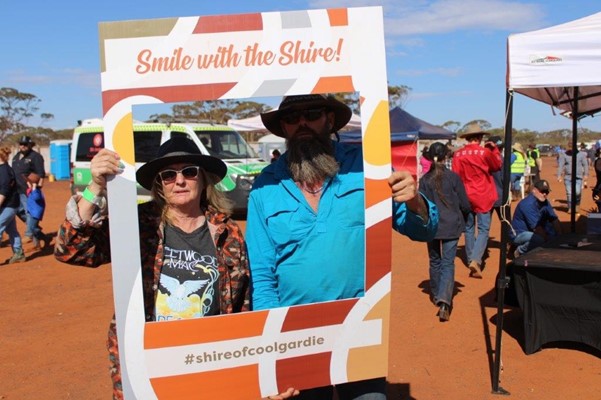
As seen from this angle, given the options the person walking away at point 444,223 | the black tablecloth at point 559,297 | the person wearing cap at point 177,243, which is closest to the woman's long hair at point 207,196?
the person wearing cap at point 177,243

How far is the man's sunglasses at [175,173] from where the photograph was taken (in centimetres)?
232

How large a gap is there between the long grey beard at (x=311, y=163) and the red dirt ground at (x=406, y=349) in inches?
106

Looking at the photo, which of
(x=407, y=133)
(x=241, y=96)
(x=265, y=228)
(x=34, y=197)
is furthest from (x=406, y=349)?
(x=407, y=133)

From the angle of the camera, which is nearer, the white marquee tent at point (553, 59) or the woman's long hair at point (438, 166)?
the white marquee tent at point (553, 59)

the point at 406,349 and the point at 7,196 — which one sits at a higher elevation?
the point at 7,196

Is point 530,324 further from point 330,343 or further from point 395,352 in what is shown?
point 330,343

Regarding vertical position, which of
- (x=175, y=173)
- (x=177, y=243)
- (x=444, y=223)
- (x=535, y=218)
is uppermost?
(x=175, y=173)

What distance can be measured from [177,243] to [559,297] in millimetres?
3929

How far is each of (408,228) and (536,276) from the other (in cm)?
322

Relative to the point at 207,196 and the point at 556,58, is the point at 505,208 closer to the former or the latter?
the point at 556,58

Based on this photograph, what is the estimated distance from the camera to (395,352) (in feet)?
17.4

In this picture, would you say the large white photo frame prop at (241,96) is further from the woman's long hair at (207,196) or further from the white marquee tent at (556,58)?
the white marquee tent at (556,58)

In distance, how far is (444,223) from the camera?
636 cm

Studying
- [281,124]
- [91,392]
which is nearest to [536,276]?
[281,124]
